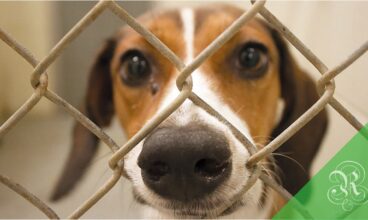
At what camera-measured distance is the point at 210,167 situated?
693 millimetres

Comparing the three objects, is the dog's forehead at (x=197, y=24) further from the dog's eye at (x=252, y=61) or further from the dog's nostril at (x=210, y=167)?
the dog's nostril at (x=210, y=167)

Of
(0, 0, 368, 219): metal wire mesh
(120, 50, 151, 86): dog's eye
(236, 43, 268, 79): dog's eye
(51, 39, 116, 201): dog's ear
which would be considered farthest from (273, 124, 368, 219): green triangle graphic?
(51, 39, 116, 201): dog's ear

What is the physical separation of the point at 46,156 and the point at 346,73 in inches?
60.8

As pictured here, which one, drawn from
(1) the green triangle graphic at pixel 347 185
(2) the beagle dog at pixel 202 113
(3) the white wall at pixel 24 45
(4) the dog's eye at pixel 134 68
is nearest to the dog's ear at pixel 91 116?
(2) the beagle dog at pixel 202 113

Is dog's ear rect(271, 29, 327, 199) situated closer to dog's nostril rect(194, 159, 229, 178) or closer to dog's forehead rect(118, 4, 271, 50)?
dog's forehead rect(118, 4, 271, 50)

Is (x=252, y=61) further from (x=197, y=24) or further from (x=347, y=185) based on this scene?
(x=347, y=185)

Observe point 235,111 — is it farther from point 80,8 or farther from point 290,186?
point 80,8

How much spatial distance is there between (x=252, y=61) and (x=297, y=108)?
0.90 ft

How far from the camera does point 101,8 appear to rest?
1.83ft

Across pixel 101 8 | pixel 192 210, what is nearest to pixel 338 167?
pixel 192 210

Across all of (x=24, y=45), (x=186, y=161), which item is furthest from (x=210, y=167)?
(x=24, y=45)

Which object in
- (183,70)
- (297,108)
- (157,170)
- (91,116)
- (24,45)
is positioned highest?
(183,70)

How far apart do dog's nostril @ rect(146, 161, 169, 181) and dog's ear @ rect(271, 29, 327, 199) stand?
0.71m

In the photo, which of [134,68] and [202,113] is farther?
[134,68]
